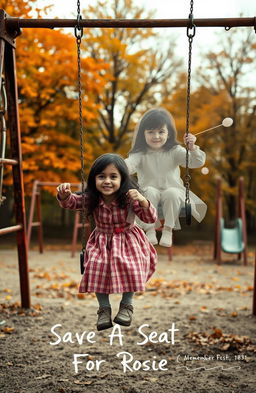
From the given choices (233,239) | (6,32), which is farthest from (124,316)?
(233,239)

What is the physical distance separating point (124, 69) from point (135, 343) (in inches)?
385

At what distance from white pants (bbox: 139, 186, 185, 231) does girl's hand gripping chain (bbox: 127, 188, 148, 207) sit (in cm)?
26

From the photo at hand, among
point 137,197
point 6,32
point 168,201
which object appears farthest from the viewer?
point 6,32

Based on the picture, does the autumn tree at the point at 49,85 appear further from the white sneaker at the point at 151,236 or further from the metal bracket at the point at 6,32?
the white sneaker at the point at 151,236

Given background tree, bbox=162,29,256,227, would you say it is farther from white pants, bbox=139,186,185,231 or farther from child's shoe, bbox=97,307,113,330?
child's shoe, bbox=97,307,113,330

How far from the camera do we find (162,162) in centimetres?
337

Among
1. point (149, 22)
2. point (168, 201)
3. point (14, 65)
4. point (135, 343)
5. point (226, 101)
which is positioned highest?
point (226, 101)

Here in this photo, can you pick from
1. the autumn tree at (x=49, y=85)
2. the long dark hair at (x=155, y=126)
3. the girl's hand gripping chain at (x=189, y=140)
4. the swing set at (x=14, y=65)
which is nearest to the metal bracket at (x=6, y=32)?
the swing set at (x=14, y=65)

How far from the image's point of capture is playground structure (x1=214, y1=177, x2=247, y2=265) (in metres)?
10.6

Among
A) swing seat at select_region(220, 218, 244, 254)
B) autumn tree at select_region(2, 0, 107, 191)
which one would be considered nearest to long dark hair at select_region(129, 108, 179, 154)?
autumn tree at select_region(2, 0, 107, 191)

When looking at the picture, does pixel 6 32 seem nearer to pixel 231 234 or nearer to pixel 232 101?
pixel 231 234

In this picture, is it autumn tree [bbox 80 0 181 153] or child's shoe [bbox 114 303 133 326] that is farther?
autumn tree [bbox 80 0 181 153]

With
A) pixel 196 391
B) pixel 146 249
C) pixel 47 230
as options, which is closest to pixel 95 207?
pixel 146 249

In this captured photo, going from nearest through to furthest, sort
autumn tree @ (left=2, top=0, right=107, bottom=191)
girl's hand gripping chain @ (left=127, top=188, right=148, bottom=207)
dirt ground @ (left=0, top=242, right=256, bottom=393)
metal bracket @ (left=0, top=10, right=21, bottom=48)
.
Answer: girl's hand gripping chain @ (left=127, top=188, right=148, bottom=207) → dirt ground @ (left=0, top=242, right=256, bottom=393) → metal bracket @ (left=0, top=10, right=21, bottom=48) → autumn tree @ (left=2, top=0, right=107, bottom=191)
